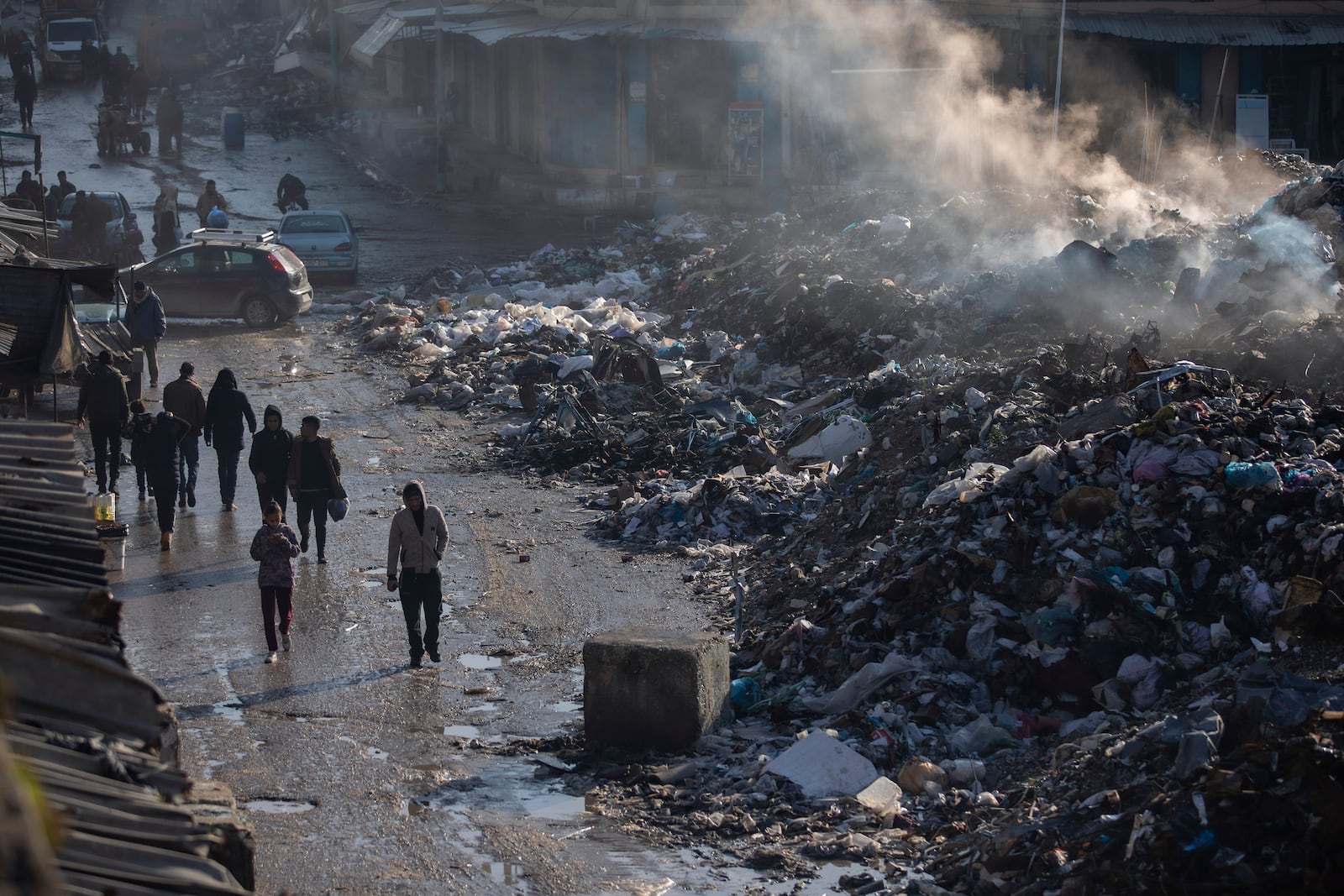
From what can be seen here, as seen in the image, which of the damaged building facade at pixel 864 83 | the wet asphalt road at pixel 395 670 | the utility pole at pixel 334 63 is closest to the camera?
the wet asphalt road at pixel 395 670

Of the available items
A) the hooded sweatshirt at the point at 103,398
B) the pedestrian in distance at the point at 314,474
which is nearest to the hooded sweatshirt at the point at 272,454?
the pedestrian in distance at the point at 314,474

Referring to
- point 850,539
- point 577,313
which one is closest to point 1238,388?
point 850,539

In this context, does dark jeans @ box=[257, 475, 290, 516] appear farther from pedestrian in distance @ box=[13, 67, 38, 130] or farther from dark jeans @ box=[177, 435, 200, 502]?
pedestrian in distance @ box=[13, 67, 38, 130]

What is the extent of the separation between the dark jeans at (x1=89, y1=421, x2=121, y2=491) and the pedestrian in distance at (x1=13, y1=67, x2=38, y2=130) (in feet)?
83.7

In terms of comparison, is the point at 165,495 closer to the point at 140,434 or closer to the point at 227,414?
the point at 140,434

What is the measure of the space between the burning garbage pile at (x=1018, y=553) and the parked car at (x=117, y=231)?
10.9 m

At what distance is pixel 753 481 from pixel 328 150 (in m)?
28.8

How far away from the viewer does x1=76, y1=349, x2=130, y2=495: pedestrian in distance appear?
12.7 m

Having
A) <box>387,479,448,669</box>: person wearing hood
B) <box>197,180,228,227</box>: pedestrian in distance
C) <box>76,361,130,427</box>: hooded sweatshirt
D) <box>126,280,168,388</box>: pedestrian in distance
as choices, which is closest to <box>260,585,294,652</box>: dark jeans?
<box>387,479,448,669</box>: person wearing hood

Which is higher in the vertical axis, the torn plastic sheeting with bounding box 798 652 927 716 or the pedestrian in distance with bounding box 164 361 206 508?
the pedestrian in distance with bounding box 164 361 206 508

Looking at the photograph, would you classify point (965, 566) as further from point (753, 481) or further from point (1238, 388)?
point (753, 481)

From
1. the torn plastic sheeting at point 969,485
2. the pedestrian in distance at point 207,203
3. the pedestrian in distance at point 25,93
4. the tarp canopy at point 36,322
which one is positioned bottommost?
the torn plastic sheeting at point 969,485

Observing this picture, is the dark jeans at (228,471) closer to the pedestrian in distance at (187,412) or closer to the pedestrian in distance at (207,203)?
the pedestrian in distance at (187,412)

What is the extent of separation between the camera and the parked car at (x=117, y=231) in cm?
2558
